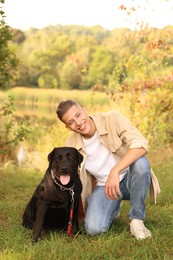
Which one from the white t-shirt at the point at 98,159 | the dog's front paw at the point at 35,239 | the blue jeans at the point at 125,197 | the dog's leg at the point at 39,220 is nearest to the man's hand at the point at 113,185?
the blue jeans at the point at 125,197

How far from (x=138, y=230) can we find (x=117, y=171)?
0.46 metres

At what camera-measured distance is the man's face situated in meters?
3.41

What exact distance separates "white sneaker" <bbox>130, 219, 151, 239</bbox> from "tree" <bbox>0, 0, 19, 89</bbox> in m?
3.43

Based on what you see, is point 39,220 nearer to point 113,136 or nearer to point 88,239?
point 88,239

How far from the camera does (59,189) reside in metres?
3.36

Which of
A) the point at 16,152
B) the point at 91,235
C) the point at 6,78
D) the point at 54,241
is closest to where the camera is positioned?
the point at 54,241

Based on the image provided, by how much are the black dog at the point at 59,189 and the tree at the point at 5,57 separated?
2.96 meters

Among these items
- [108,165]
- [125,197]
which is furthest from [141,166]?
[125,197]

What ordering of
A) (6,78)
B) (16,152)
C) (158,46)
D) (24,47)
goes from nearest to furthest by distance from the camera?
(6,78)
(158,46)
(16,152)
(24,47)

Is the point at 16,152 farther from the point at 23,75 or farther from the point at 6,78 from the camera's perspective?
the point at 23,75

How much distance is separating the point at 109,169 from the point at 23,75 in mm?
30902

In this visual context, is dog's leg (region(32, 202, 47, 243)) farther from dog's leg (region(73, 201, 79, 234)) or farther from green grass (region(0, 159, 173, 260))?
dog's leg (region(73, 201, 79, 234))

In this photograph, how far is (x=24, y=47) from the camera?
4444 centimetres

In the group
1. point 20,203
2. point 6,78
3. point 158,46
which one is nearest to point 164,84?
point 158,46
